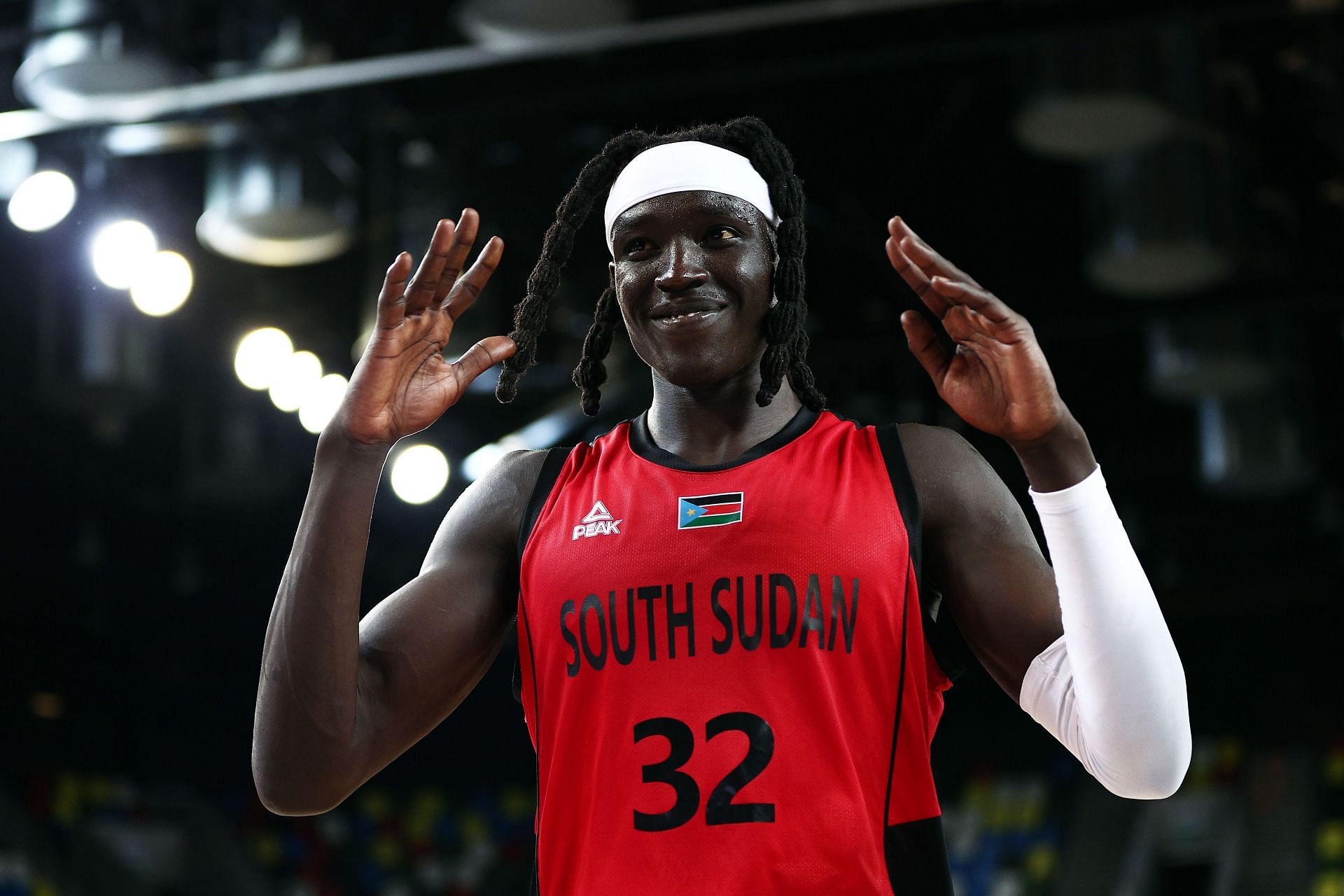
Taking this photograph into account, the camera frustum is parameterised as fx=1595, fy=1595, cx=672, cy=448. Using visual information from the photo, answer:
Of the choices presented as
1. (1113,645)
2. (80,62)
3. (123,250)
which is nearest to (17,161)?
(123,250)

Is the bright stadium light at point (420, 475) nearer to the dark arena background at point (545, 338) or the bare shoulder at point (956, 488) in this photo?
the dark arena background at point (545, 338)

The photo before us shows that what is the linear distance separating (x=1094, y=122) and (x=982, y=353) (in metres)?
3.98

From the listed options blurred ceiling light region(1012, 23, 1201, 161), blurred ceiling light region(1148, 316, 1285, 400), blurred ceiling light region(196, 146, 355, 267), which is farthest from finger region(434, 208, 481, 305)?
blurred ceiling light region(1148, 316, 1285, 400)

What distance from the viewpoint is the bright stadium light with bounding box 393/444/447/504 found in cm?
750

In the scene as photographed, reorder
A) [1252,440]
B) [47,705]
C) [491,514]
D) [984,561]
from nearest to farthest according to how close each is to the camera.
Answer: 1. [984,561]
2. [491,514]
3. [1252,440]
4. [47,705]

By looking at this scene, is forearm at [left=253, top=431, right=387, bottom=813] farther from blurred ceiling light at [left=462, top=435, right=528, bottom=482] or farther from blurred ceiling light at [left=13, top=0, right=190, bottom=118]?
blurred ceiling light at [left=462, top=435, right=528, bottom=482]

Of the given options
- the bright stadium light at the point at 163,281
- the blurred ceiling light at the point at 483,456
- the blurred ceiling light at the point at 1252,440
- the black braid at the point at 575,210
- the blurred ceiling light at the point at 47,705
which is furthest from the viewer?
the blurred ceiling light at the point at 47,705

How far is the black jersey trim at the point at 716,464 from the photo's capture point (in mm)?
2080

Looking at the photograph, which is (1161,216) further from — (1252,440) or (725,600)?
(725,600)

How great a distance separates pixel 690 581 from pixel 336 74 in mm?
4273

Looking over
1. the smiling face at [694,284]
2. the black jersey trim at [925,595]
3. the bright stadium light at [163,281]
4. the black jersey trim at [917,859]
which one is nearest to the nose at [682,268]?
the smiling face at [694,284]

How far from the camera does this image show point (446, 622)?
2.07 metres

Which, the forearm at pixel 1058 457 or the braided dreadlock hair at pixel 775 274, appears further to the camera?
the braided dreadlock hair at pixel 775 274

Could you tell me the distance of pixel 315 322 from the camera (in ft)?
24.6
